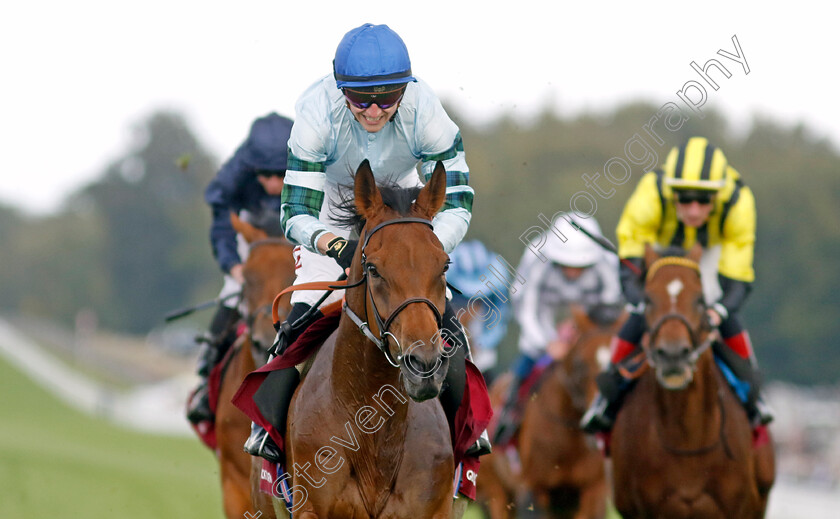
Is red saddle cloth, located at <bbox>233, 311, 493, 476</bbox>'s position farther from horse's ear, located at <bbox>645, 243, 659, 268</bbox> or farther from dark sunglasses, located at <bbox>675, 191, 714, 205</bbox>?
dark sunglasses, located at <bbox>675, 191, 714, 205</bbox>

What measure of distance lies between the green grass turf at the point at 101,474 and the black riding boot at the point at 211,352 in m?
1.18

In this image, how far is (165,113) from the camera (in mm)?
91625

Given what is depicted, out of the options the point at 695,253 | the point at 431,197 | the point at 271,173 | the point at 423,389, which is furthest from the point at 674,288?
the point at 423,389

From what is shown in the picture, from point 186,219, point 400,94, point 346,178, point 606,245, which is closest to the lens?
point 400,94

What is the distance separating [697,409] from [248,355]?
2.90 m

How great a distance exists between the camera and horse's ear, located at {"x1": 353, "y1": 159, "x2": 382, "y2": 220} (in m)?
4.65

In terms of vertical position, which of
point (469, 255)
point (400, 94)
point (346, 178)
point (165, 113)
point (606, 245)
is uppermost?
point (400, 94)

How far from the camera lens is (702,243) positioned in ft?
27.1

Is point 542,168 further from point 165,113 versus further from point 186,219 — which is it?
point 165,113

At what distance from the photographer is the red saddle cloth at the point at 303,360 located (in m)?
5.27

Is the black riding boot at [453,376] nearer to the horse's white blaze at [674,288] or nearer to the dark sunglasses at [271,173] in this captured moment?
the horse's white blaze at [674,288]

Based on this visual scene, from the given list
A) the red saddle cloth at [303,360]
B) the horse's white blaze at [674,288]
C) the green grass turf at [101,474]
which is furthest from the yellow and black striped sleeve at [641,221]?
the green grass turf at [101,474]

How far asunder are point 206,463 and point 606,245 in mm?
14170

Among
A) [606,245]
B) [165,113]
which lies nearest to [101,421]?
[606,245]
